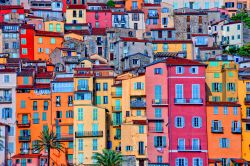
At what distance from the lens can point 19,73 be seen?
93.3 meters

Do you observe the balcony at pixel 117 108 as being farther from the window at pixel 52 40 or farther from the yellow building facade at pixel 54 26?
the yellow building facade at pixel 54 26

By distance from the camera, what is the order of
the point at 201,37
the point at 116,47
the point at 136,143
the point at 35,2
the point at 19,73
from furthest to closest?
the point at 35,2
the point at 201,37
the point at 116,47
the point at 19,73
the point at 136,143

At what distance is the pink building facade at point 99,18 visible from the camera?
122625 mm

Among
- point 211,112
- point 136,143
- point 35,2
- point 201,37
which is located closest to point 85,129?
point 136,143

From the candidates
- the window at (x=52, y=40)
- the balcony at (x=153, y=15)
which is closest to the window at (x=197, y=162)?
the window at (x=52, y=40)

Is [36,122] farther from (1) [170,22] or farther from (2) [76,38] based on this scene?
(1) [170,22]

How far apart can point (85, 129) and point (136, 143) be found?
5.77 m

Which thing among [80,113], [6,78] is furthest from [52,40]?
[80,113]

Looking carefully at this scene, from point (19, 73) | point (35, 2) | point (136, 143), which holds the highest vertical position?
point (35, 2)

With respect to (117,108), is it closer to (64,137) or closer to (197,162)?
(64,137)

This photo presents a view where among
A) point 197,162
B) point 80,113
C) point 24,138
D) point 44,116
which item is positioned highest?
point 80,113

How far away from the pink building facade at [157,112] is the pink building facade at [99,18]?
34.2 meters

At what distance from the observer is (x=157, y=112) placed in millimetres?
88125

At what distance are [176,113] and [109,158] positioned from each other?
9138mm
